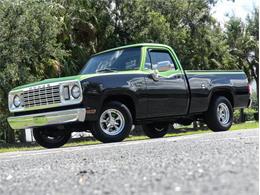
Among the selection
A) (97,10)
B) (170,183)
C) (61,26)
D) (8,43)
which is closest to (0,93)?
(8,43)

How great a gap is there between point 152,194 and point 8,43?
2045 cm

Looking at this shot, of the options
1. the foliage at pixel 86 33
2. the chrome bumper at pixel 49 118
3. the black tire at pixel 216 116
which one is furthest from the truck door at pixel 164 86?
the foliage at pixel 86 33

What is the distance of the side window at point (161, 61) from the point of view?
1062cm

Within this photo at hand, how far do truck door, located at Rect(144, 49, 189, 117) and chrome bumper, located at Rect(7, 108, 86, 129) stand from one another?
1.65 metres

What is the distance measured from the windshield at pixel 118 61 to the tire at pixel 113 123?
872 millimetres

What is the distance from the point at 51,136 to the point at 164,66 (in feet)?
8.83

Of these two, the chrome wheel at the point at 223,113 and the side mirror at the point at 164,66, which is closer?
the side mirror at the point at 164,66

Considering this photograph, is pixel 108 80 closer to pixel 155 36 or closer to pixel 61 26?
pixel 61 26

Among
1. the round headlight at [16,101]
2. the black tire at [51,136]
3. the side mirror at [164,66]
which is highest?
the side mirror at [164,66]

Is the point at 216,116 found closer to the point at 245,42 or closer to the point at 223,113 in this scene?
the point at 223,113

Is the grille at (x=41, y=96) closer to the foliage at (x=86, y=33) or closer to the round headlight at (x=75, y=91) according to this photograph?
the round headlight at (x=75, y=91)

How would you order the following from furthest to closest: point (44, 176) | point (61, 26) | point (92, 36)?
1. point (92, 36)
2. point (61, 26)
3. point (44, 176)

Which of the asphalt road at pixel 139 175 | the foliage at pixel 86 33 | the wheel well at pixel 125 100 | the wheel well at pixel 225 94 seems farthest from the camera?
the foliage at pixel 86 33

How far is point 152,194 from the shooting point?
363 cm
